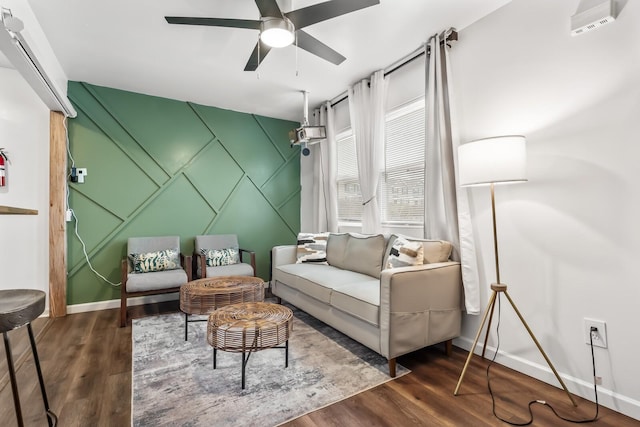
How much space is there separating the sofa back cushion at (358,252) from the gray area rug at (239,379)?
694 mm

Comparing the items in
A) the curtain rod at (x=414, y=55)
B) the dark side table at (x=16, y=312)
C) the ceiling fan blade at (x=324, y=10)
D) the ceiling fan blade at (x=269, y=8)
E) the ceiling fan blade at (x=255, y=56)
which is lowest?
the dark side table at (x=16, y=312)

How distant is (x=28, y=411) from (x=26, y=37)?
2.37 m

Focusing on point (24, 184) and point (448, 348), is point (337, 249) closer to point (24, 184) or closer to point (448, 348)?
point (448, 348)

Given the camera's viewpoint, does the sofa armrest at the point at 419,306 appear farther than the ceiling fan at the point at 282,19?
Yes

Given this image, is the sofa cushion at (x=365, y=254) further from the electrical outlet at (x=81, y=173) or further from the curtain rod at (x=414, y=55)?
the electrical outlet at (x=81, y=173)

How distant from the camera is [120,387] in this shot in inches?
76.5

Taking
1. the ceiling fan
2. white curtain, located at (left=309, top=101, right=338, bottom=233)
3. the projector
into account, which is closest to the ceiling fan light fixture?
the ceiling fan

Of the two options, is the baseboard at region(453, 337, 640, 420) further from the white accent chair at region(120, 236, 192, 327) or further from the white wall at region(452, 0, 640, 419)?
the white accent chair at region(120, 236, 192, 327)

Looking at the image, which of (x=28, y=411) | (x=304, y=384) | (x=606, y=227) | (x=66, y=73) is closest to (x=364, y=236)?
(x=304, y=384)

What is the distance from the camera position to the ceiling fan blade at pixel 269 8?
1822 mm

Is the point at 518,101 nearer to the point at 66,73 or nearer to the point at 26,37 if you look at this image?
the point at 26,37

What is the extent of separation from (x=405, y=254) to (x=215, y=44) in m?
2.44

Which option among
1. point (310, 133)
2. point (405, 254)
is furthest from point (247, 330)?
point (310, 133)

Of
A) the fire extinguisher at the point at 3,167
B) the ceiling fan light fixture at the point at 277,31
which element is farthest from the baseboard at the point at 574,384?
the fire extinguisher at the point at 3,167
